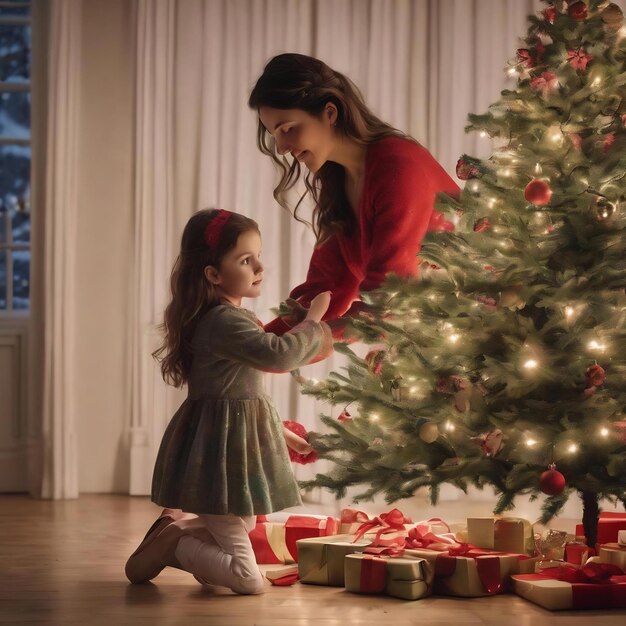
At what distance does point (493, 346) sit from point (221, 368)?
0.66m

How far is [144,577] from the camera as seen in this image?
2.52 meters

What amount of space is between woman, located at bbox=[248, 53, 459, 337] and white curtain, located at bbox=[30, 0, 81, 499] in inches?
60.8

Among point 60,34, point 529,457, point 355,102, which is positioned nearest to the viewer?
point 529,457

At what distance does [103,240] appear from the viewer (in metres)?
4.41

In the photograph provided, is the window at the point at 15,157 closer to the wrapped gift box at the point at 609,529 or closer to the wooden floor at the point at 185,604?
the wooden floor at the point at 185,604

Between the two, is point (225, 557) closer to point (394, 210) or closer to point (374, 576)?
point (374, 576)

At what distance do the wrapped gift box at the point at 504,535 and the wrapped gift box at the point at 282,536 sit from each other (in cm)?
39

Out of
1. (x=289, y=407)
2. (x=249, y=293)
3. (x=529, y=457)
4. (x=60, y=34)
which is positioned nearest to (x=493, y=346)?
(x=529, y=457)

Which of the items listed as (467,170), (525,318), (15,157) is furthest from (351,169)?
(15,157)

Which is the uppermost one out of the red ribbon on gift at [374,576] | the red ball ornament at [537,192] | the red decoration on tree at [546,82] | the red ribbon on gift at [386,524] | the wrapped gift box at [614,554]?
the red decoration on tree at [546,82]

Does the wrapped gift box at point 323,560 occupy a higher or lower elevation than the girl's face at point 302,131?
lower

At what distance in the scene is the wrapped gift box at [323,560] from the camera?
2.50 m

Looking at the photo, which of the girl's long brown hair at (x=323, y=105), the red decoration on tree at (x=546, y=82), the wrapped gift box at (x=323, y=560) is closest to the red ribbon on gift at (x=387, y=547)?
the wrapped gift box at (x=323, y=560)

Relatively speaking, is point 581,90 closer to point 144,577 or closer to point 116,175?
point 144,577
